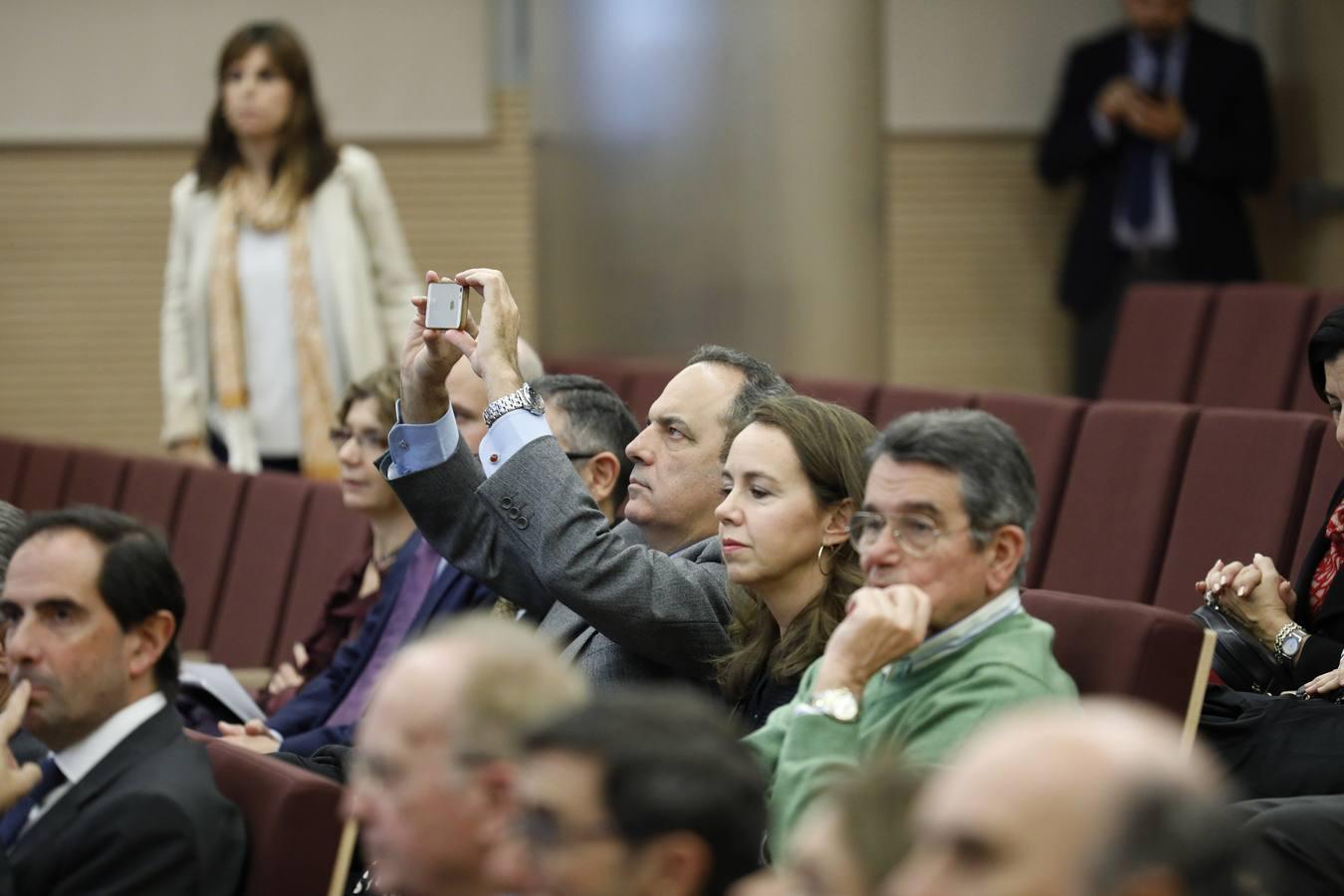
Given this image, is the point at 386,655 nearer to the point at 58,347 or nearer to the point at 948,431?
the point at 948,431

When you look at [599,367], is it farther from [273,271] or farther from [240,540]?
[240,540]

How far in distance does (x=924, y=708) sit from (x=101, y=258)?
5359mm

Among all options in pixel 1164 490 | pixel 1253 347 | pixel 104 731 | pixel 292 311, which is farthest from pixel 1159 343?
pixel 104 731

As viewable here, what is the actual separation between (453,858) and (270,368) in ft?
11.4

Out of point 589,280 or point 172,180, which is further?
point 172,180

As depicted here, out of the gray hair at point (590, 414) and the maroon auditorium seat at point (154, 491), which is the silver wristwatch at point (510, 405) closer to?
the gray hair at point (590, 414)

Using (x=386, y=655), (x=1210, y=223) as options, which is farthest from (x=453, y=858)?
(x=1210, y=223)

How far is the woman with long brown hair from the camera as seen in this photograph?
2377mm

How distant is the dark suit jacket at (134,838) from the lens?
2002 mm

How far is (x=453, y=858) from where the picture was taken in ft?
5.38

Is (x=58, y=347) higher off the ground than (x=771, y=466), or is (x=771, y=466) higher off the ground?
(x=771, y=466)

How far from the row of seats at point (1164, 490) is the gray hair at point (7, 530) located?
4.89 ft

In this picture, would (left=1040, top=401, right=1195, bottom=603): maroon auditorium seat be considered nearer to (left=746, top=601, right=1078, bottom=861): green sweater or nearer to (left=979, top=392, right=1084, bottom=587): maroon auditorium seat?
(left=979, top=392, right=1084, bottom=587): maroon auditorium seat

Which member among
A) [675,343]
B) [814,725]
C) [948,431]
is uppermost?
[948,431]
